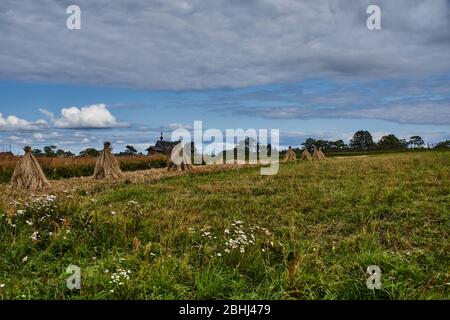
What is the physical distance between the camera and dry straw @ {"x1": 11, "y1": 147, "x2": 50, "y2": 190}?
14.5 meters

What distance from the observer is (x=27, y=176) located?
1466cm

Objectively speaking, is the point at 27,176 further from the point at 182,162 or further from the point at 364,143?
the point at 364,143

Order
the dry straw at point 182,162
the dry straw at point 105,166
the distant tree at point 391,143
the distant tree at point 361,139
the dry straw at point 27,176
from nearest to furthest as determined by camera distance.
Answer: the dry straw at point 27,176
the dry straw at point 105,166
the dry straw at point 182,162
the distant tree at point 391,143
the distant tree at point 361,139

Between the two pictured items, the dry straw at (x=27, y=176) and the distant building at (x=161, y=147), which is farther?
the distant building at (x=161, y=147)

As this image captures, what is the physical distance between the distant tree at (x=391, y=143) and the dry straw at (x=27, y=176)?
4156 inches

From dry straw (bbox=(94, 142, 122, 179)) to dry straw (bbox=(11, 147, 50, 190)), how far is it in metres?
3.35

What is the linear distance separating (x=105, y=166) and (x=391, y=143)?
11130 centimetres

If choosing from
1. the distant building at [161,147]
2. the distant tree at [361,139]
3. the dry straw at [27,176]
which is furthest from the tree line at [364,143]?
the dry straw at [27,176]

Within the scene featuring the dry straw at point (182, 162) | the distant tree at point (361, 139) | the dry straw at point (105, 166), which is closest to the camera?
the dry straw at point (105, 166)

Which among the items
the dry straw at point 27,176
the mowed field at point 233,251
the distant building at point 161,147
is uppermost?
the distant building at point 161,147

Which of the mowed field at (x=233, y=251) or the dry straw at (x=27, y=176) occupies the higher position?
the dry straw at (x=27, y=176)

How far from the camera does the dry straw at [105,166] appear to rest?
59.7 ft

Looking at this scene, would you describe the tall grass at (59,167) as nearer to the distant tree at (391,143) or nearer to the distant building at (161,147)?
the distant building at (161,147)

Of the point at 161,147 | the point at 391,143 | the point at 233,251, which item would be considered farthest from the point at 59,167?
the point at 391,143
